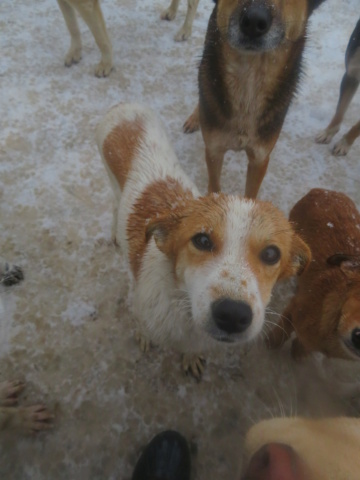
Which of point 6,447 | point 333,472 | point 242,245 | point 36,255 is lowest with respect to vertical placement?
point 6,447

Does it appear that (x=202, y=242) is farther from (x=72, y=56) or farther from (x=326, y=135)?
(x=72, y=56)

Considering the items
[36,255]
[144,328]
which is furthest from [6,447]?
[36,255]

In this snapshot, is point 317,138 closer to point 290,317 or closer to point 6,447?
point 290,317

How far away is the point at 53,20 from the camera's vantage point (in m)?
4.64

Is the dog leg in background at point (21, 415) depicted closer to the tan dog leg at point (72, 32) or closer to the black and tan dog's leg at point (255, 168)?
the black and tan dog's leg at point (255, 168)

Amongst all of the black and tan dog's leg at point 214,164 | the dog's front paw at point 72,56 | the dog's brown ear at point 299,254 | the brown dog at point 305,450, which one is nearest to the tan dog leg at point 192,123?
the black and tan dog's leg at point 214,164

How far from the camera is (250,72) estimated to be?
234 centimetres

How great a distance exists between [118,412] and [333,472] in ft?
5.28

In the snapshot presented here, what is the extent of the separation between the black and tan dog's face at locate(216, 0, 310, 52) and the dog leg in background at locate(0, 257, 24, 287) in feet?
8.03

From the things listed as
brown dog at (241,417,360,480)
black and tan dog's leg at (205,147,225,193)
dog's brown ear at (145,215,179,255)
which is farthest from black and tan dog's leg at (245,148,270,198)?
brown dog at (241,417,360,480)

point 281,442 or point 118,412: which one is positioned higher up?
point 281,442

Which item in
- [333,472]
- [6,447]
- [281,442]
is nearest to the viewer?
[333,472]

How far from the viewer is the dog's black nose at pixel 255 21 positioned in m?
1.98

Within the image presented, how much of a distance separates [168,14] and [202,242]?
4.71m
